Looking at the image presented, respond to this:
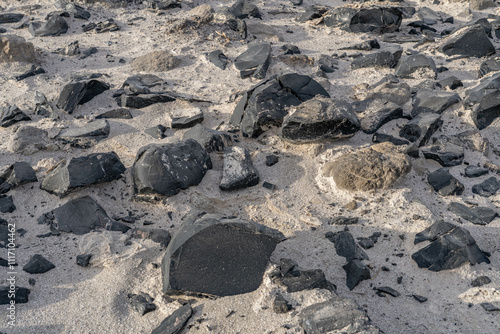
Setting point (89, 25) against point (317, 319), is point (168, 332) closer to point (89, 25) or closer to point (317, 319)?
point (317, 319)

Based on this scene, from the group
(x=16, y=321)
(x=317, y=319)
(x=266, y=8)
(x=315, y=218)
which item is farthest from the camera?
(x=266, y=8)

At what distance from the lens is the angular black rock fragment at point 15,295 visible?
8.90ft

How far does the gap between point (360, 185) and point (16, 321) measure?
2.49m

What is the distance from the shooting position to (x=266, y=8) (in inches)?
269

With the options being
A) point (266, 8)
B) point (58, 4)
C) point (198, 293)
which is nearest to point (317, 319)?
point (198, 293)

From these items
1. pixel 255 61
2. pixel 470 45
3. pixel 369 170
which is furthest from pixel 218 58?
pixel 470 45

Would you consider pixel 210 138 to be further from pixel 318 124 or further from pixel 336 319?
pixel 336 319

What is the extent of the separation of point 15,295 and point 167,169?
1.35 metres

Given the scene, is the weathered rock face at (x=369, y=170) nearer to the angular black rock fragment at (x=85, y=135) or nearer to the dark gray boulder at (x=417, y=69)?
the dark gray boulder at (x=417, y=69)

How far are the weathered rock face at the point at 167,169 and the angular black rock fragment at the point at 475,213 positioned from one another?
1.96 meters

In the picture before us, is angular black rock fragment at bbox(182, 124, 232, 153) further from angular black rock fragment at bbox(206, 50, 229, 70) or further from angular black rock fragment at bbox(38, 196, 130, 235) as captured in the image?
angular black rock fragment at bbox(206, 50, 229, 70)

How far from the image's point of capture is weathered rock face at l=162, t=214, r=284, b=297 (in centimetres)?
270

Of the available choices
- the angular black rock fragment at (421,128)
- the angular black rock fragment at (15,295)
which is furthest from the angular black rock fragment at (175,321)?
the angular black rock fragment at (421,128)

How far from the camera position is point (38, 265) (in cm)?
296
